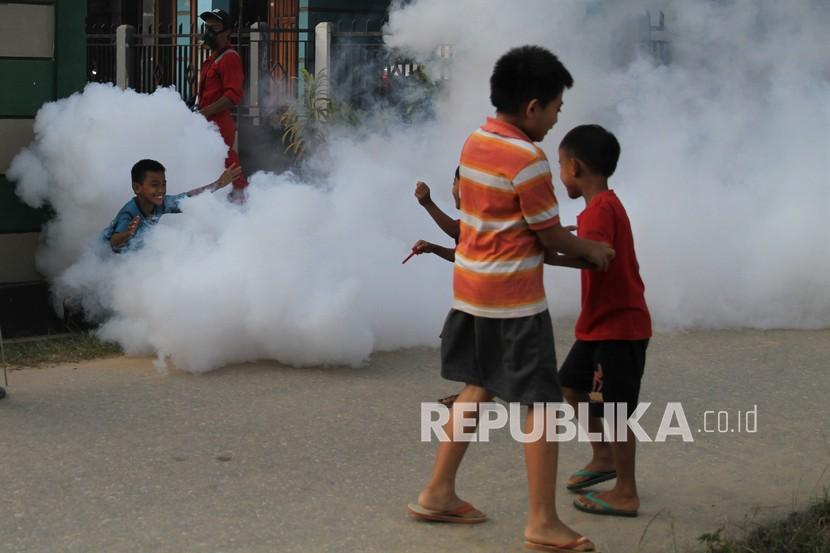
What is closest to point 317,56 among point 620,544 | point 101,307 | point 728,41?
point 728,41

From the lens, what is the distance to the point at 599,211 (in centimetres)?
405

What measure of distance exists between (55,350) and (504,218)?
3334 millimetres

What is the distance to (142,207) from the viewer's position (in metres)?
6.85

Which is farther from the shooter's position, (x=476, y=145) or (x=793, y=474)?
(x=793, y=474)

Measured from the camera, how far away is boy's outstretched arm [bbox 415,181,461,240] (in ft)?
14.8

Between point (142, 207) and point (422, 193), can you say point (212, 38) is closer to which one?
point (142, 207)

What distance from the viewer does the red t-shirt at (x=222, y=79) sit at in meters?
8.27

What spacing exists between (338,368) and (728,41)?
18.0 feet

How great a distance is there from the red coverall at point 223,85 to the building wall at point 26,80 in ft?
2.69

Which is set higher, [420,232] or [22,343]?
[420,232]

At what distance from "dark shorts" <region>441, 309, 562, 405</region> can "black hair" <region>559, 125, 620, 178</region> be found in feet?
1.97

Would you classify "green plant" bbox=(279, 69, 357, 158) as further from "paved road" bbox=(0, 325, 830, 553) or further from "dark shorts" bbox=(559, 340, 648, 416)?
"dark shorts" bbox=(559, 340, 648, 416)

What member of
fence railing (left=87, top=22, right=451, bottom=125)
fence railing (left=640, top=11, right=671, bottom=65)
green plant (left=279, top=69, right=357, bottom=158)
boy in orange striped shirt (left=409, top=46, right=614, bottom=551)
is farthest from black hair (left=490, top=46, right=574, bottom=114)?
fence railing (left=87, top=22, right=451, bottom=125)

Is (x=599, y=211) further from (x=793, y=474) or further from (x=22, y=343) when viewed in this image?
(x=22, y=343)
